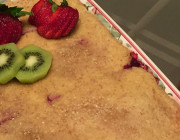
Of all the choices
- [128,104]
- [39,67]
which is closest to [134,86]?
[128,104]

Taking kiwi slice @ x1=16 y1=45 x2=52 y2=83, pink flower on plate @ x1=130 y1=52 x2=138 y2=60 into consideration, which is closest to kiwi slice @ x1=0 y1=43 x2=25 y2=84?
kiwi slice @ x1=16 y1=45 x2=52 y2=83

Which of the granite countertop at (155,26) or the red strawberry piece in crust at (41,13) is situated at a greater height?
the red strawberry piece in crust at (41,13)

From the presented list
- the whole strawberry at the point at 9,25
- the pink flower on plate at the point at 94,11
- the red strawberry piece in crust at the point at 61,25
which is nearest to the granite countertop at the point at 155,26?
the pink flower on plate at the point at 94,11

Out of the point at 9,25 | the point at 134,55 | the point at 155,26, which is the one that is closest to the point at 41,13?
the point at 9,25

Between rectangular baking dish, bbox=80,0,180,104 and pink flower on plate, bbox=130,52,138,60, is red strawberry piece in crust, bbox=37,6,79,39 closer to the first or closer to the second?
rectangular baking dish, bbox=80,0,180,104

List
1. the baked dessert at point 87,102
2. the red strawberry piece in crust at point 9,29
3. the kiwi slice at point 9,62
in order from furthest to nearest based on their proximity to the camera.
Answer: the red strawberry piece in crust at point 9,29
the kiwi slice at point 9,62
the baked dessert at point 87,102

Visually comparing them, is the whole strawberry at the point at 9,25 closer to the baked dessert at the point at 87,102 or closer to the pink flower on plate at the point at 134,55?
the baked dessert at the point at 87,102
